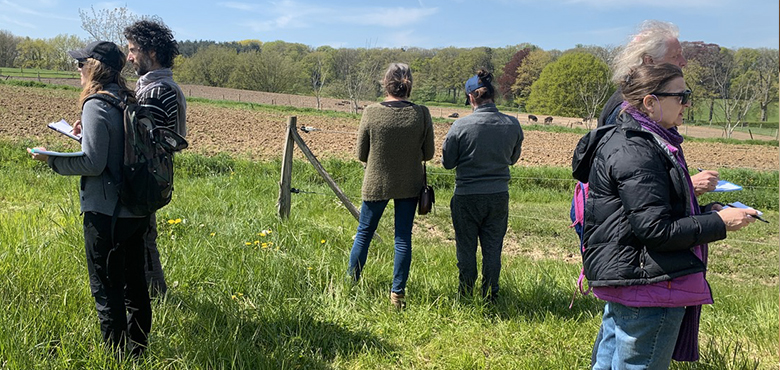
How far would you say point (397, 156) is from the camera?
377cm

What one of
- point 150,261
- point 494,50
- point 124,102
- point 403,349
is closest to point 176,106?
point 124,102

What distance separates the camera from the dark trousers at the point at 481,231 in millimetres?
3768

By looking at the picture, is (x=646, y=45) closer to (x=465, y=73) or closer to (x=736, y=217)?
(x=736, y=217)

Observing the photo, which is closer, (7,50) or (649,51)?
(649,51)

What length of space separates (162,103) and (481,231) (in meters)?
2.32

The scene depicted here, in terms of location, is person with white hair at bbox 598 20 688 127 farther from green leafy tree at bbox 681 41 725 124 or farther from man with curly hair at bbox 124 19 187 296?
green leafy tree at bbox 681 41 725 124

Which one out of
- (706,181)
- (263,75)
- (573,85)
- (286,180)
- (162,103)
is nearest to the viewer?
(706,181)

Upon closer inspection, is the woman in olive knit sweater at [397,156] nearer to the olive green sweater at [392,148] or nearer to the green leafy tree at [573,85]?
the olive green sweater at [392,148]

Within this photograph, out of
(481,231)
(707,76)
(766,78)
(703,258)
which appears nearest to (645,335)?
(703,258)

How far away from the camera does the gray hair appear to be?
3039 mm

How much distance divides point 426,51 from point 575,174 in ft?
394

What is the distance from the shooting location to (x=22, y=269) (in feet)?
10.9

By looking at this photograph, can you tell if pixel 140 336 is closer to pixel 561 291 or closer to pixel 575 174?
pixel 575 174

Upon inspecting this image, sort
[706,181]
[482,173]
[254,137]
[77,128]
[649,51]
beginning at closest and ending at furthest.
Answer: [706,181], [77,128], [649,51], [482,173], [254,137]
